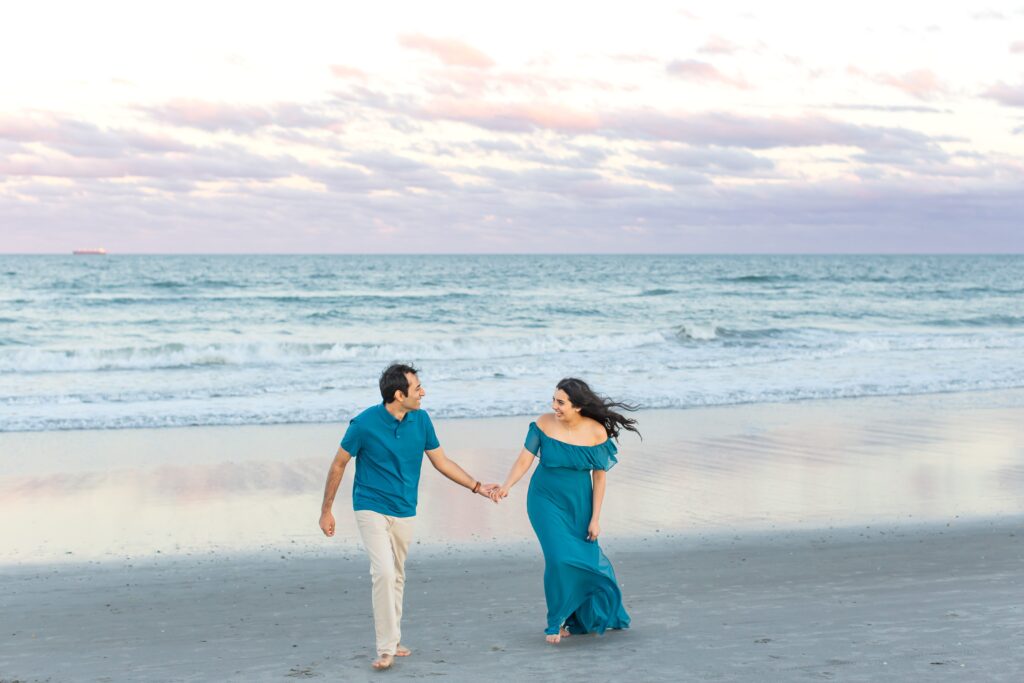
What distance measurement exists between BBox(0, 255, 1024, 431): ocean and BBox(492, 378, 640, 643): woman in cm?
964

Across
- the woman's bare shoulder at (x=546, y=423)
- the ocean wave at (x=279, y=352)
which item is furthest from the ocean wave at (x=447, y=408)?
the woman's bare shoulder at (x=546, y=423)

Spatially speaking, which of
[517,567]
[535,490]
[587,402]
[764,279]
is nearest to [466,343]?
[517,567]

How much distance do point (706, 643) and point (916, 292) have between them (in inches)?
2287

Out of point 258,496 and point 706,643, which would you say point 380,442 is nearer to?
point 706,643

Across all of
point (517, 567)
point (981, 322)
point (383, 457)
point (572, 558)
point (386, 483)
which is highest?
point (383, 457)

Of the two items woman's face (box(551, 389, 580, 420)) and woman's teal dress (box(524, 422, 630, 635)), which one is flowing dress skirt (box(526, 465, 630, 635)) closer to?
woman's teal dress (box(524, 422, 630, 635))

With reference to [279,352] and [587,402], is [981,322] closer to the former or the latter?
[279,352]

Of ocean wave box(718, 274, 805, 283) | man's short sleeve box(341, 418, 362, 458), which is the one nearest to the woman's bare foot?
man's short sleeve box(341, 418, 362, 458)

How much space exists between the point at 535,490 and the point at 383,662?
125 centimetres

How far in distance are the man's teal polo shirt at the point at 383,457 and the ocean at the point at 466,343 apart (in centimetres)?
988

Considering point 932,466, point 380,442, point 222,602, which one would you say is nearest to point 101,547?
point 222,602

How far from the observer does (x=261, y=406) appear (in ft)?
54.1

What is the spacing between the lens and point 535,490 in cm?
595

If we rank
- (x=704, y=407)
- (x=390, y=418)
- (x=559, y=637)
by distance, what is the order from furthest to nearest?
(x=704, y=407), (x=559, y=637), (x=390, y=418)
